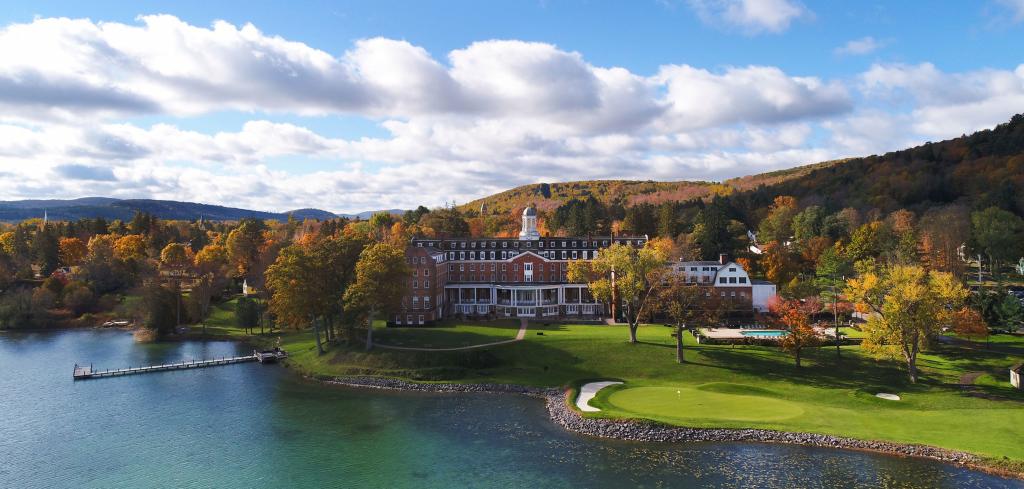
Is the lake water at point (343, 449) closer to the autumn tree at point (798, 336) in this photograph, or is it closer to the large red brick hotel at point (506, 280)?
the autumn tree at point (798, 336)

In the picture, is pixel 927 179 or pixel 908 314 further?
pixel 927 179

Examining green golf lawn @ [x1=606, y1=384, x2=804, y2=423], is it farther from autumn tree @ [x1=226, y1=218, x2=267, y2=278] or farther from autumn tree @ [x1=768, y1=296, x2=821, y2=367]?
autumn tree @ [x1=226, y1=218, x2=267, y2=278]

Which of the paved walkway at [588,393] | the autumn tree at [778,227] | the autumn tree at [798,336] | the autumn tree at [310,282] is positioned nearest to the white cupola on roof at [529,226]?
the autumn tree at [310,282]

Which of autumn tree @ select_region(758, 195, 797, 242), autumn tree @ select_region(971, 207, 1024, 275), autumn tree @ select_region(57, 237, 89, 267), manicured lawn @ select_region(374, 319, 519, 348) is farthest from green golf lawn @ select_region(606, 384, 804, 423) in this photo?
autumn tree @ select_region(57, 237, 89, 267)

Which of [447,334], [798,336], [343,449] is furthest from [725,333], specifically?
[343,449]

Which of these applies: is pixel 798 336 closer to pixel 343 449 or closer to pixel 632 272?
pixel 632 272

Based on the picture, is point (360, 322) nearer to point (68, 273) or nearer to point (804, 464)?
point (804, 464)

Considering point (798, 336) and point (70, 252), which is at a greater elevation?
point (70, 252)
